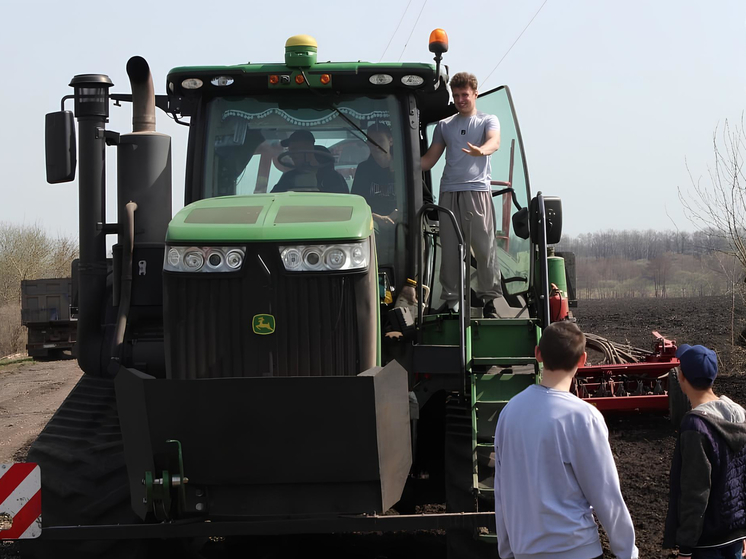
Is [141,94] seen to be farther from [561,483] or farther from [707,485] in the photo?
[707,485]

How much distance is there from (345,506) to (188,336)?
1.12 m

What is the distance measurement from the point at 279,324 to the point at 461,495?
1341mm

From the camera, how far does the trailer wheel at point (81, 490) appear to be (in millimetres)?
4828

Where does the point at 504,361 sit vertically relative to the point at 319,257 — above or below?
below

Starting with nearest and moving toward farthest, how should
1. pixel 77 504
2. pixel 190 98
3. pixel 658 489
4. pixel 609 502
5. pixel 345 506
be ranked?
pixel 609 502 < pixel 345 506 < pixel 77 504 < pixel 190 98 < pixel 658 489

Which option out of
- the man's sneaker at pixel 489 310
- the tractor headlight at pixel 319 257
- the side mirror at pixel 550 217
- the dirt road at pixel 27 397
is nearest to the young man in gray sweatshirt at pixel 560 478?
the tractor headlight at pixel 319 257

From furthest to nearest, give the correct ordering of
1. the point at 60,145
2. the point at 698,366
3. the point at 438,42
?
the point at 438,42 < the point at 60,145 < the point at 698,366

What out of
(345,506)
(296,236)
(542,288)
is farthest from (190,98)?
(345,506)

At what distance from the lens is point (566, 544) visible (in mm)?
3150

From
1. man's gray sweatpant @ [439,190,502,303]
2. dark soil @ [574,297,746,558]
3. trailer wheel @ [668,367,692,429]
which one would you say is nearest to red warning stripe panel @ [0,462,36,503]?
man's gray sweatpant @ [439,190,502,303]

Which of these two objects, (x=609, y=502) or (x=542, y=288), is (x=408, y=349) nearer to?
(x=542, y=288)

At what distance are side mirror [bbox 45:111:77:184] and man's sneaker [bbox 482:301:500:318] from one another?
265 cm

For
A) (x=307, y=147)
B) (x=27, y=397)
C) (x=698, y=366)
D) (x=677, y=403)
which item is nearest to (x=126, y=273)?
(x=307, y=147)

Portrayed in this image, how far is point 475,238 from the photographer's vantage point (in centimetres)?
581
